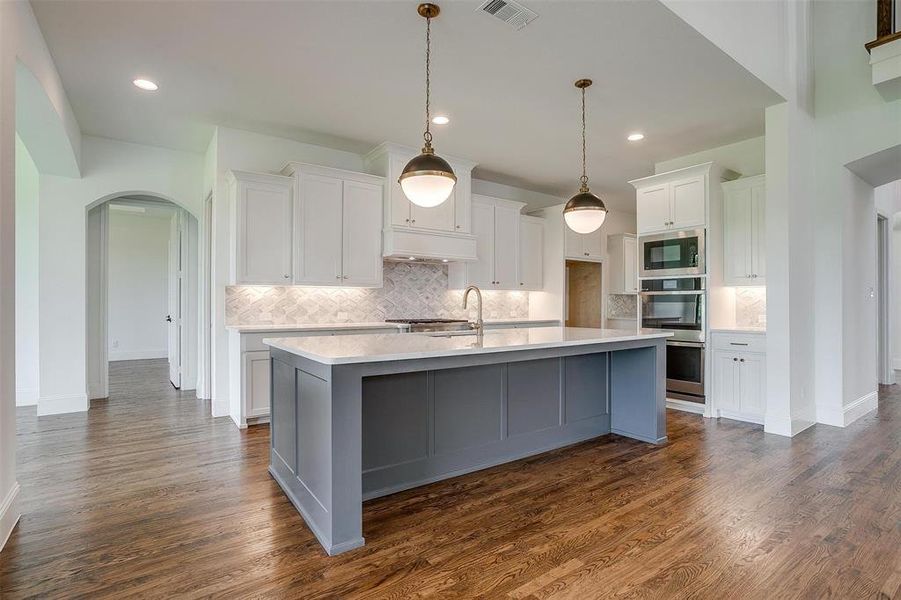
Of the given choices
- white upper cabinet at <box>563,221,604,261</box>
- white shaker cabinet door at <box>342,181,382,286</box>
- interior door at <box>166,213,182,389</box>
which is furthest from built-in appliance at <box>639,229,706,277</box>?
interior door at <box>166,213,182,389</box>

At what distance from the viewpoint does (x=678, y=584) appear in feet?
6.35

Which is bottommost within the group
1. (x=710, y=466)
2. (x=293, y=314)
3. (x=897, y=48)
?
(x=710, y=466)

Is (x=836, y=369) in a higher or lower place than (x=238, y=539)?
higher

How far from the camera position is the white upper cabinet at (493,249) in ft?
19.7

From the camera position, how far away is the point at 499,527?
7.95 ft

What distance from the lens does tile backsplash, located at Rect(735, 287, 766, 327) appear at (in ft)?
16.1

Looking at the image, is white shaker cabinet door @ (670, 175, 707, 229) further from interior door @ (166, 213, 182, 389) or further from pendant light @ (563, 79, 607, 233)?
interior door @ (166, 213, 182, 389)

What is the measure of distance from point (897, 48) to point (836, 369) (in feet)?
8.74

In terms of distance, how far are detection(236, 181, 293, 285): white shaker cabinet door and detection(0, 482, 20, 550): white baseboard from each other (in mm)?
2355

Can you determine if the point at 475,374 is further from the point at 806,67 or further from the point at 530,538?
the point at 806,67

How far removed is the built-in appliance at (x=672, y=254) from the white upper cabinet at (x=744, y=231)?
314 mm

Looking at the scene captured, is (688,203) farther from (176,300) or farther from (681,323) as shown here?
(176,300)

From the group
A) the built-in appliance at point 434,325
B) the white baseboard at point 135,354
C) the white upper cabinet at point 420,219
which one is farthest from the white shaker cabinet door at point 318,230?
the white baseboard at point 135,354

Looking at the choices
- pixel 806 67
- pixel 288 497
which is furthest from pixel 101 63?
pixel 806 67
